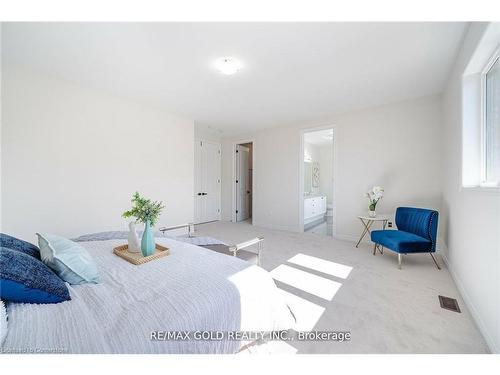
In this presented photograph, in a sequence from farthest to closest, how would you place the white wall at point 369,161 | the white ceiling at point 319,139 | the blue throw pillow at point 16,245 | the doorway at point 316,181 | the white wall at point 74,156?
the white ceiling at point 319,139 < the doorway at point 316,181 < the white wall at point 369,161 < the white wall at point 74,156 < the blue throw pillow at point 16,245

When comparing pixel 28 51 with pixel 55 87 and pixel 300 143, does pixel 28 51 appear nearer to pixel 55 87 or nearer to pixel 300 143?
pixel 55 87

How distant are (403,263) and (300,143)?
3.11 m

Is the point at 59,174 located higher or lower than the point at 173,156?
lower

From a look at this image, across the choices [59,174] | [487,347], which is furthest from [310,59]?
[59,174]

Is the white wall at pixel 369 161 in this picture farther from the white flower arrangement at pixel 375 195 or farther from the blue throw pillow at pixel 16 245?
the blue throw pillow at pixel 16 245

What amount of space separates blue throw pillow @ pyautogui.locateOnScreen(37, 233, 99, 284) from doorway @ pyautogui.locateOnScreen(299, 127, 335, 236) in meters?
4.39

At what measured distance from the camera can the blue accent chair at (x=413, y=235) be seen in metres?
2.74

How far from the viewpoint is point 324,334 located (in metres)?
1.59

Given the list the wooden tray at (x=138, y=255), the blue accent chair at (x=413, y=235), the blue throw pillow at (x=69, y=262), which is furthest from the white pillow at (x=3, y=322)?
the blue accent chair at (x=413, y=235)

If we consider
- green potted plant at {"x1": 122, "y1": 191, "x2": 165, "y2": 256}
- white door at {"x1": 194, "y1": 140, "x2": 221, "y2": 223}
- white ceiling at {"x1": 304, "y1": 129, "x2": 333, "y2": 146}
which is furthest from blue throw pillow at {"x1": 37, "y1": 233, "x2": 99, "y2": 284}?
white ceiling at {"x1": 304, "y1": 129, "x2": 333, "y2": 146}

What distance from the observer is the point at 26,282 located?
3.22ft

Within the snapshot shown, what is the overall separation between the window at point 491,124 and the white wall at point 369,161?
1448 millimetres

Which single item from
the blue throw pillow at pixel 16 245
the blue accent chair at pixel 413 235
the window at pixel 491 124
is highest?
the window at pixel 491 124

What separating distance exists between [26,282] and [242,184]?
18.8ft
